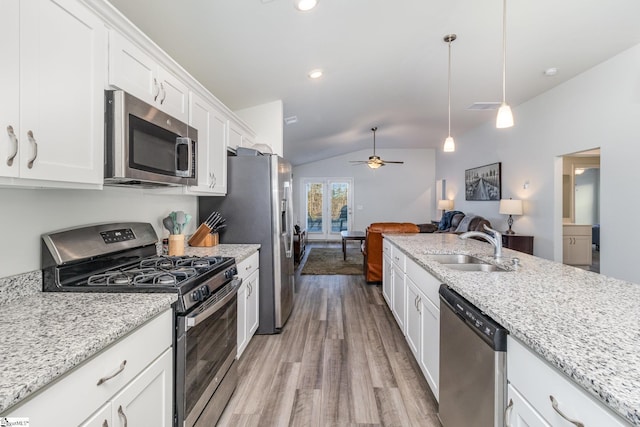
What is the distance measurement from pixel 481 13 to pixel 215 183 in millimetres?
2749

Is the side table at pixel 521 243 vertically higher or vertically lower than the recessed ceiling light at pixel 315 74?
lower

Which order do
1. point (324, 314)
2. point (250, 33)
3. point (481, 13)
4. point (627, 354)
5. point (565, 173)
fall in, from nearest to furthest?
point (627, 354), point (250, 33), point (481, 13), point (324, 314), point (565, 173)

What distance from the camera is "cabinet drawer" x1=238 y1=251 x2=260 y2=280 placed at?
2.33 meters

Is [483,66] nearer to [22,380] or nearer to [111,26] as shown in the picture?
[111,26]

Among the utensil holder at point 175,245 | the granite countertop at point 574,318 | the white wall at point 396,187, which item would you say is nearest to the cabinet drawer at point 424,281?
the granite countertop at point 574,318

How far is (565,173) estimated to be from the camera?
616 cm

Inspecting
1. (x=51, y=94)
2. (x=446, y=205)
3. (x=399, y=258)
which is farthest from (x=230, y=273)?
(x=446, y=205)

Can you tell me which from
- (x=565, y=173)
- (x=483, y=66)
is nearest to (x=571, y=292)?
(x=483, y=66)

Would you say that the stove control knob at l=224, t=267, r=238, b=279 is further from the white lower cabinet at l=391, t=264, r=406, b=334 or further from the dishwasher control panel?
the white lower cabinet at l=391, t=264, r=406, b=334

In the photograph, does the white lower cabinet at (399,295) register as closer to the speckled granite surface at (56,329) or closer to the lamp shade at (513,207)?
the speckled granite surface at (56,329)

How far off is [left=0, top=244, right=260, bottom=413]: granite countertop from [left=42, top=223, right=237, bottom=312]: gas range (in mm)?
45

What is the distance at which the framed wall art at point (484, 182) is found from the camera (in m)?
5.89

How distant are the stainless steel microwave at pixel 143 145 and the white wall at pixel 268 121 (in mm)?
1938

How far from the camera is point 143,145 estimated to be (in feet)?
4.90
